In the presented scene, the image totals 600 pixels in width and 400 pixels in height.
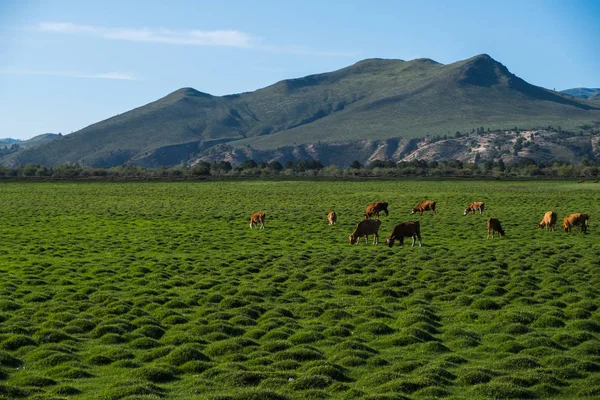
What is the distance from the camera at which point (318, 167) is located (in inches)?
7077

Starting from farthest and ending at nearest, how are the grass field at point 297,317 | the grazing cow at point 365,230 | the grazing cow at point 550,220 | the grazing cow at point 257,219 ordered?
the grazing cow at point 257,219 < the grazing cow at point 550,220 < the grazing cow at point 365,230 < the grass field at point 297,317

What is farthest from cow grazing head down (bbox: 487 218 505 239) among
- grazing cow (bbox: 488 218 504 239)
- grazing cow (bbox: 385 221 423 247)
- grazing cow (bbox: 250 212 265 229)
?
grazing cow (bbox: 250 212 265 229)

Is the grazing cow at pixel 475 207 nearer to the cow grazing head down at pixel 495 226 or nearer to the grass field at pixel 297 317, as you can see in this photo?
the grass field at pixel 297 317

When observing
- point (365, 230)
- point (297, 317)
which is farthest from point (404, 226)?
point (297, 317)

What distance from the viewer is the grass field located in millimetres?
12766

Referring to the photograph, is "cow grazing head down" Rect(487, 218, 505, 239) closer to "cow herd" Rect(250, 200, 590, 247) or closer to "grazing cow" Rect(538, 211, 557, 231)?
"cow herd" Rect(250, 200, 590, 247)

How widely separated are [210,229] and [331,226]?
7.43 m

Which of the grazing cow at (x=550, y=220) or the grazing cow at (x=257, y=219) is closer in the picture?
the grazing cow at (x=550, y=220)

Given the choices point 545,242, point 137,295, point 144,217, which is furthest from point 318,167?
point 137,295

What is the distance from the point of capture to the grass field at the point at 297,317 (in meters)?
12.8

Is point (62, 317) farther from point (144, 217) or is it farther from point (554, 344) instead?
point (144, 217)

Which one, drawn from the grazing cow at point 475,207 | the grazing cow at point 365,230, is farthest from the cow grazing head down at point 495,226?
the grazing cow at point 475,207

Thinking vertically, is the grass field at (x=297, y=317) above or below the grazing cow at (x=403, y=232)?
below

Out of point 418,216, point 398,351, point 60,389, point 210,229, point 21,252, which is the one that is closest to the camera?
point 60,389
